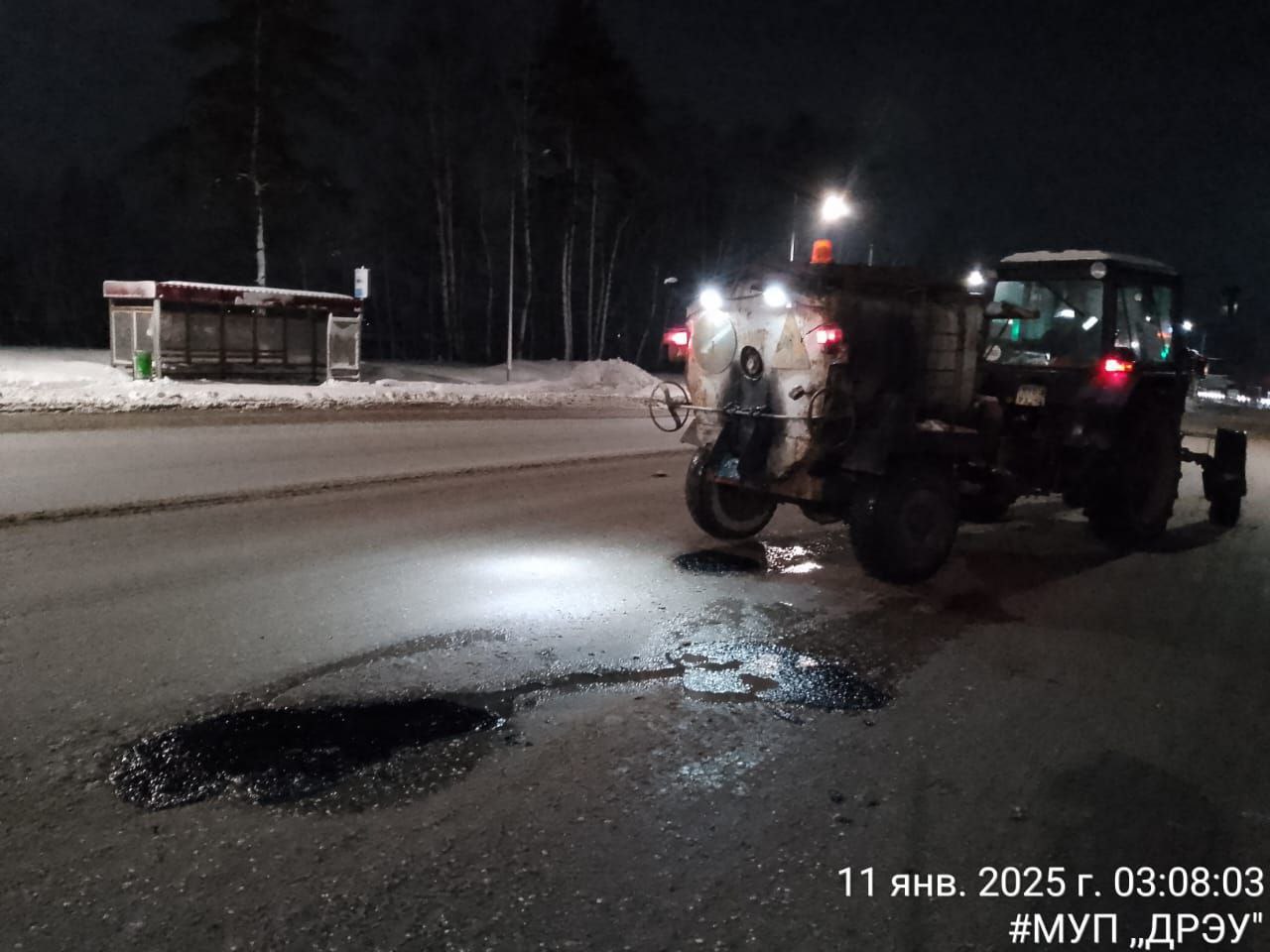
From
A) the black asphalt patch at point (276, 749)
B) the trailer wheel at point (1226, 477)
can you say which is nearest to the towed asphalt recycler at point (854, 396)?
the black asphalt patch at point (276, 749)

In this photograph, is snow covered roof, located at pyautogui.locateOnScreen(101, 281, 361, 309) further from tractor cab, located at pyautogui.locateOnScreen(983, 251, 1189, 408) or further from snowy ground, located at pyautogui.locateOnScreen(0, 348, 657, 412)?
tractor cab, located at pyautogui.locateOnScreen(983, 251, 1189, 408)

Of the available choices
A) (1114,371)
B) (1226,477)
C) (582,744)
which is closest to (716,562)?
(582,744)

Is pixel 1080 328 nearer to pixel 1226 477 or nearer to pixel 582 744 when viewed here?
pixel 1226 477

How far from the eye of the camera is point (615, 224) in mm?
47500

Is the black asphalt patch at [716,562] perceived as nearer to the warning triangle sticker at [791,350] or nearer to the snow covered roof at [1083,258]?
the warning triangle sticker at [791,350]

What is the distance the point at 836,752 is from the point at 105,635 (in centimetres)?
447

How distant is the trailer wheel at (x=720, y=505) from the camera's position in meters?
9.00

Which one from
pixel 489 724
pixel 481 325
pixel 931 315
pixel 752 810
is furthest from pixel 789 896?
pixel 481 325

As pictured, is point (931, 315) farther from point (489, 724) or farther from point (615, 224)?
point (615, 224)

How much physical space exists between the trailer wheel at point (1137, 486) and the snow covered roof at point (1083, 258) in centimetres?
160

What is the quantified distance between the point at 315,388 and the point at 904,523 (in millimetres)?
19768

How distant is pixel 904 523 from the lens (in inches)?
300

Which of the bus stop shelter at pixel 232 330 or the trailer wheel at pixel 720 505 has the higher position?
the bus stop shelter at pixel 232 330

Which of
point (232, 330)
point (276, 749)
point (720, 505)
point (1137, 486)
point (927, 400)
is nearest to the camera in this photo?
point (276, 749)
